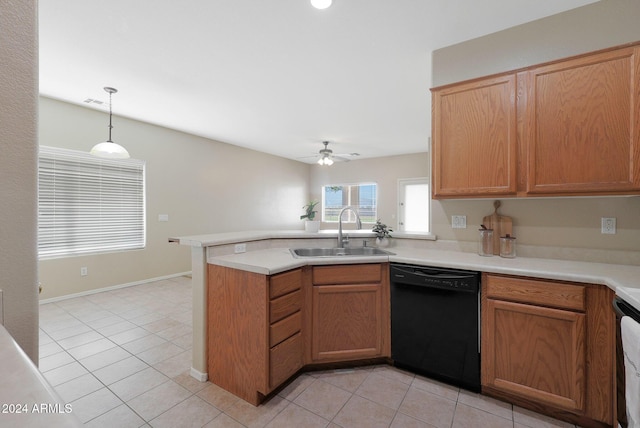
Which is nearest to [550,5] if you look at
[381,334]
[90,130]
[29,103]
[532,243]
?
[532,243]

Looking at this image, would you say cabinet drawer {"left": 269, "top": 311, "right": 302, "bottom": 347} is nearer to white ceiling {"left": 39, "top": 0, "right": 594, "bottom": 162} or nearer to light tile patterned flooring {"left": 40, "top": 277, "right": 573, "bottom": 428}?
light tile patterned flooring {"left": 40, "top": 277, "right": 573, "bottom": 428}

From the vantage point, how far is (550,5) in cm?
190

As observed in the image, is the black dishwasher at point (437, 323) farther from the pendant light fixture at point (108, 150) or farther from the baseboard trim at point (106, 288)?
the baseboard trim at point (106, 288)

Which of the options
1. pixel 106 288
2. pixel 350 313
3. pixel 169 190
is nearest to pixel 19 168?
pixel 350 313

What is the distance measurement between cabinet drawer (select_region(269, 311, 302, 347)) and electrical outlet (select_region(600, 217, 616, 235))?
7.37 feet

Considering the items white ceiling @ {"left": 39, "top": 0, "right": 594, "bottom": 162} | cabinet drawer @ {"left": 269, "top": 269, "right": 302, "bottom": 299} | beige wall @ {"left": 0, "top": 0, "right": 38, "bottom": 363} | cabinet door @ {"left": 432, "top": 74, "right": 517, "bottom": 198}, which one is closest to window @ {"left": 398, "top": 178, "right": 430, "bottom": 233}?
white ceiling @ {"left": 39, "top": 0, "right": 594, "bottom": 162}

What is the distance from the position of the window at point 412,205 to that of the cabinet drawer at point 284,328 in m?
5.51

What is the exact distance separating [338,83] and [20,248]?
10.0ft

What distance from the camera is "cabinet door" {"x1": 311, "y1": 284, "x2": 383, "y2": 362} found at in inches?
81.1

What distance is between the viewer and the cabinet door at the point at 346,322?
6.76 ft

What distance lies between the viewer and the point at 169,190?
189 inches

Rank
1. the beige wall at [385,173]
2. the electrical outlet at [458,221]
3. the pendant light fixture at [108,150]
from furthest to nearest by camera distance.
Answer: the beige wall at [385,173], the pendant light fixture at [108,150], the electrical outlet at [458,221]

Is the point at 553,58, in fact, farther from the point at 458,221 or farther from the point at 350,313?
the point at 350,313

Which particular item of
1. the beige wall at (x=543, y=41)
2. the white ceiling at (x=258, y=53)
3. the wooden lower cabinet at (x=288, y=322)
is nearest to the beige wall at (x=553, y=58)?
the beige wall at (x=543, y=41)
